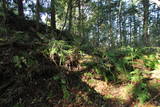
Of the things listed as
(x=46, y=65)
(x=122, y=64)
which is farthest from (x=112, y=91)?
(x=46, y=65)

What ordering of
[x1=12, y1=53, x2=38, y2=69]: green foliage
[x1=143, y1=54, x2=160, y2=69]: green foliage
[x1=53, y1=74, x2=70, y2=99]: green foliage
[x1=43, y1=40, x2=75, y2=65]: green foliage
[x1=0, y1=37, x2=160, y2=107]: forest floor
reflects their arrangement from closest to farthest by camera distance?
1. [x1=0, y1=37, x2=160, y2=107]: forest floor
2. [x1=12, y1=53, x2=38, y2=69]: green foliage
3. [x1=53, y1=74, x2=70, y2=99]: green foliage
4. [x1=43, y1=40, x2=75, y2=65]: green foliage
5. [x1=143, y1=54, x2=160, y2=69]: green foliage

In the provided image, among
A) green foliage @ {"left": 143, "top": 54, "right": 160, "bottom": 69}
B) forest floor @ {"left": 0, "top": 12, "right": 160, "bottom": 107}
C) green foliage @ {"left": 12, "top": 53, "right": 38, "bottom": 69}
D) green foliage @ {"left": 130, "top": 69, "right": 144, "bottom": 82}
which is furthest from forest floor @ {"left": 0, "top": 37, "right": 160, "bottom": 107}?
green foliage @ {"left": 143, "top": 54, "right": 160, "bottom": 69}

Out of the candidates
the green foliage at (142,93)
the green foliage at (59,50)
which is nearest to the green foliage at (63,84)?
the green foliage at (59,50)

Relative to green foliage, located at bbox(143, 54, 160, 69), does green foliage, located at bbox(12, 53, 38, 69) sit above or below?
above

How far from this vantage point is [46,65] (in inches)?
209

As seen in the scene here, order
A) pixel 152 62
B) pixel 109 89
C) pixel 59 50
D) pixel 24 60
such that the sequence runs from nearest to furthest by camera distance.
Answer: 1. pixel 24 60
2. pixel 109 89
3. pixel 59 50
4. pixel 152 62

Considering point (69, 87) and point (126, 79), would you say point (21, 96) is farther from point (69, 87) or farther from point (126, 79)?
point (126, 79)

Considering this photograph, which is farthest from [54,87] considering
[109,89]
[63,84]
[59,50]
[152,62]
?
[152,62]

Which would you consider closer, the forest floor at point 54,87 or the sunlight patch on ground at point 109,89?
the forest floor at point 54,87

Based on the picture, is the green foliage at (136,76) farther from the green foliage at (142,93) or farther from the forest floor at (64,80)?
the green foliage at (142,93)

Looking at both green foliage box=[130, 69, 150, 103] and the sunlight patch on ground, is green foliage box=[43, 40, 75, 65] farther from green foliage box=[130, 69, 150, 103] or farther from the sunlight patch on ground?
green foliage box=[130, 69, 150, 103]

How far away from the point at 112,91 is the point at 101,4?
14.9 meters

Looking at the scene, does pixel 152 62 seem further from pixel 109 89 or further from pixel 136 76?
pixel 109 89

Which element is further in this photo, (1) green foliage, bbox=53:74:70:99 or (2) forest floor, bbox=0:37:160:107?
(1) green foliage, bbox=53:74:70:99
